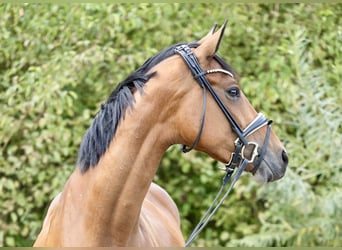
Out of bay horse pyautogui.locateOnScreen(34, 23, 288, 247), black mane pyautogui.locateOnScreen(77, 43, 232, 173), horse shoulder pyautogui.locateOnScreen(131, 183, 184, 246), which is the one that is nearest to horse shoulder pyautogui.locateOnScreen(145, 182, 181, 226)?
horse shoulder pyautogui.locateOnScreen(131, 183, 184, 246)

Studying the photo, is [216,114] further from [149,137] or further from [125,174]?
[125,174]

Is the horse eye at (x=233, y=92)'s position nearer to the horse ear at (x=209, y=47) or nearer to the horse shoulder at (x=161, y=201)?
the horse ear at (x=209, y=47)

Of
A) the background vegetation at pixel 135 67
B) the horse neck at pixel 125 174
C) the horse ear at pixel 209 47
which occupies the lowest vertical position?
the background vegetation at pixel 135 67

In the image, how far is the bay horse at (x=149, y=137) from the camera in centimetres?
269

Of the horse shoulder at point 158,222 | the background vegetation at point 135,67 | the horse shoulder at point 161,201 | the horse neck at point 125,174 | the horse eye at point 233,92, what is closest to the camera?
the horse neck at point 125,174

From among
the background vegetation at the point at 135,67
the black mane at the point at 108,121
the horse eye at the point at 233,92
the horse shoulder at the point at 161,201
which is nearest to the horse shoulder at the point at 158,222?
the horse shoulder at the point at 161,201

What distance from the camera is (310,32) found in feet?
21.3

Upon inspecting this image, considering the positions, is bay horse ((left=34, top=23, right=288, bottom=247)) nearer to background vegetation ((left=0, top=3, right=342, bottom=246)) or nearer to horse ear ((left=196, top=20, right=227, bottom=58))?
horse ear ((left=196, top=20, right=227, bottom=58))

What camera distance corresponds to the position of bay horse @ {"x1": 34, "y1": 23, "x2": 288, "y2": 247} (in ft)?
8.84

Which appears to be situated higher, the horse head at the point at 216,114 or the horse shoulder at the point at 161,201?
the horse head at the point at 216,114

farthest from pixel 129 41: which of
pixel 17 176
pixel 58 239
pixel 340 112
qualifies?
pixel 58 239

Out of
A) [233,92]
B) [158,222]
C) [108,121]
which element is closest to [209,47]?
[233,92]

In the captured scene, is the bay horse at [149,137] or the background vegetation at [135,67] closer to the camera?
the bay horse at [149,137]

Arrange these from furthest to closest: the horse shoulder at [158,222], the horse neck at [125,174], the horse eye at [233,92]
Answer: the horse shoulder at [158,222]
the horse eye at [233,92]
the horse neck at [125,174]
